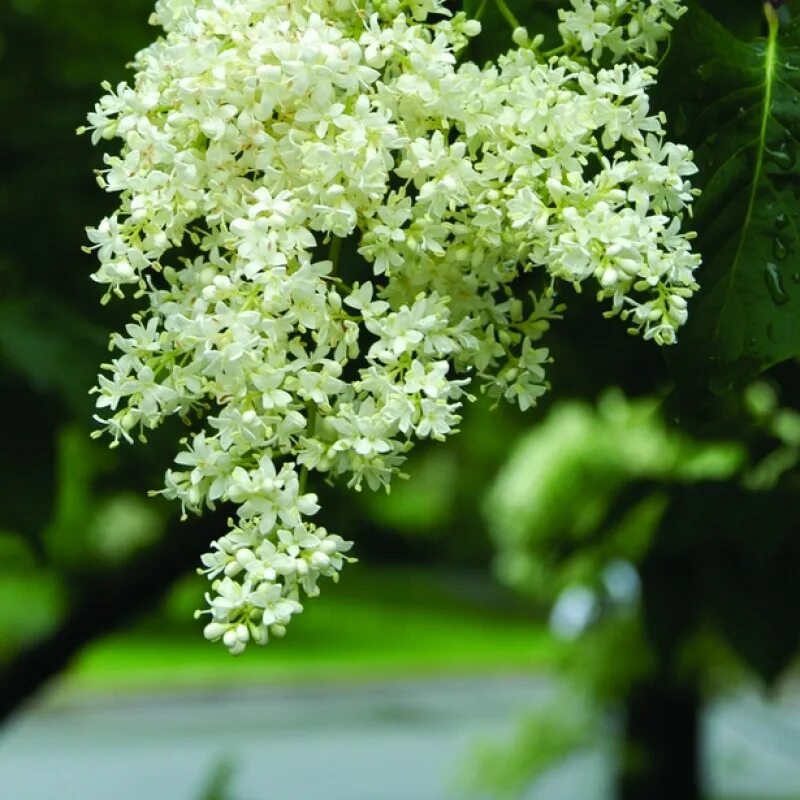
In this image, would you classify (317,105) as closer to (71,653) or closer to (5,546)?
(71,653)

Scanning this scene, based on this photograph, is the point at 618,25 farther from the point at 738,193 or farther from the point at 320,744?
the point at 320,744

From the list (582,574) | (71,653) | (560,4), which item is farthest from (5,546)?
(560,4)

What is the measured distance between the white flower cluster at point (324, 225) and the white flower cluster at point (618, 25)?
37 millimetres

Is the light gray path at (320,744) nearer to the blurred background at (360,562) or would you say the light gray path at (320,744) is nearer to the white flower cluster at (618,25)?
the blurred background at (360,562)

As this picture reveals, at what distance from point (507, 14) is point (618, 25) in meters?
0.08

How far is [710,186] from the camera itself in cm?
92

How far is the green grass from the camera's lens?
10562 mm

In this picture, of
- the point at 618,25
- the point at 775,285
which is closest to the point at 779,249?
the point at 775,285

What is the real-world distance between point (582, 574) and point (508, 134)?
2.41 metres

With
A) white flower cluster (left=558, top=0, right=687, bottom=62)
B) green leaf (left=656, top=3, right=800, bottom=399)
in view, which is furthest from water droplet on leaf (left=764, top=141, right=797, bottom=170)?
white flower cluster (left=558, top=0, right=687, bottom=62)

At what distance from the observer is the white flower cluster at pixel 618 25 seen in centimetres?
86

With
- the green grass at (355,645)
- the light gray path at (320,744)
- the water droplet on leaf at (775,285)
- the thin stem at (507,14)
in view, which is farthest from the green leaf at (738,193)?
the green grass at (355,645)

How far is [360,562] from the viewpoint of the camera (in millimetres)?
3719

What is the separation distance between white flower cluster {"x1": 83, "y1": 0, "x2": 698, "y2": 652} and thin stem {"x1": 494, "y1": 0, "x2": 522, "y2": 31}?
0.10 m
